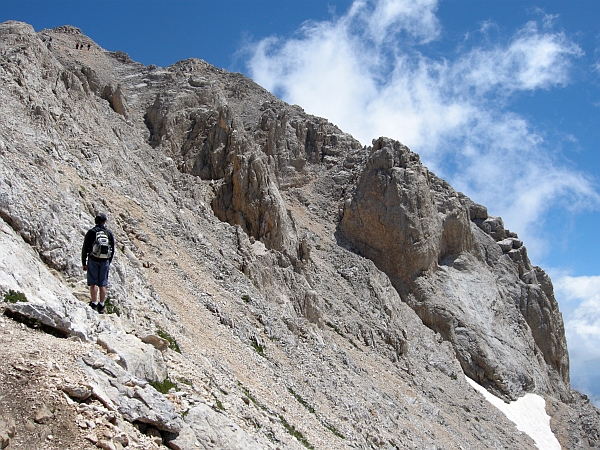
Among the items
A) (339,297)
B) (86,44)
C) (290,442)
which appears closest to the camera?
(290,442)

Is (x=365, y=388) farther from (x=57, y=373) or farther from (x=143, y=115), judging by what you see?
(x=143, y=115)

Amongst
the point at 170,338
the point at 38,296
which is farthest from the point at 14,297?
the point at 170,338

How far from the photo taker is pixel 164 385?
10156 mm

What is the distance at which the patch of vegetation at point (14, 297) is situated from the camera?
8.67 meters

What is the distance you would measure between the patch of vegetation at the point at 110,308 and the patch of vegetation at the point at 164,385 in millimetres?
2501

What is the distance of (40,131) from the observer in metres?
21.4

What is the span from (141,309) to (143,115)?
35634 mm

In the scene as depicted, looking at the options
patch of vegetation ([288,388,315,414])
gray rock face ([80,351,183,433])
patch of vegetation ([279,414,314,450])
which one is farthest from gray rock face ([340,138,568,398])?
gray rock face ([80,351,183,433])

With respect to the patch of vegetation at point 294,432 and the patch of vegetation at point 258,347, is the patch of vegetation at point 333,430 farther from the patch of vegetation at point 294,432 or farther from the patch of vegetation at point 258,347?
the patch of vegetation at point 258,347

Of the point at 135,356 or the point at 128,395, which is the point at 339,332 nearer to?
the point at 135,356

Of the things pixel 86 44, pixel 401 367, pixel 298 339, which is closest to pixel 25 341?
pixel 298 339

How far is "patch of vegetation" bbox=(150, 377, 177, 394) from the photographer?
9.80 m

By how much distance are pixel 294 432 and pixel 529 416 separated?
3524cm

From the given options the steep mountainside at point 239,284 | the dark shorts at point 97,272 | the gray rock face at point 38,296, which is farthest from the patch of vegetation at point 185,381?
the dark shorts at point 97,272
